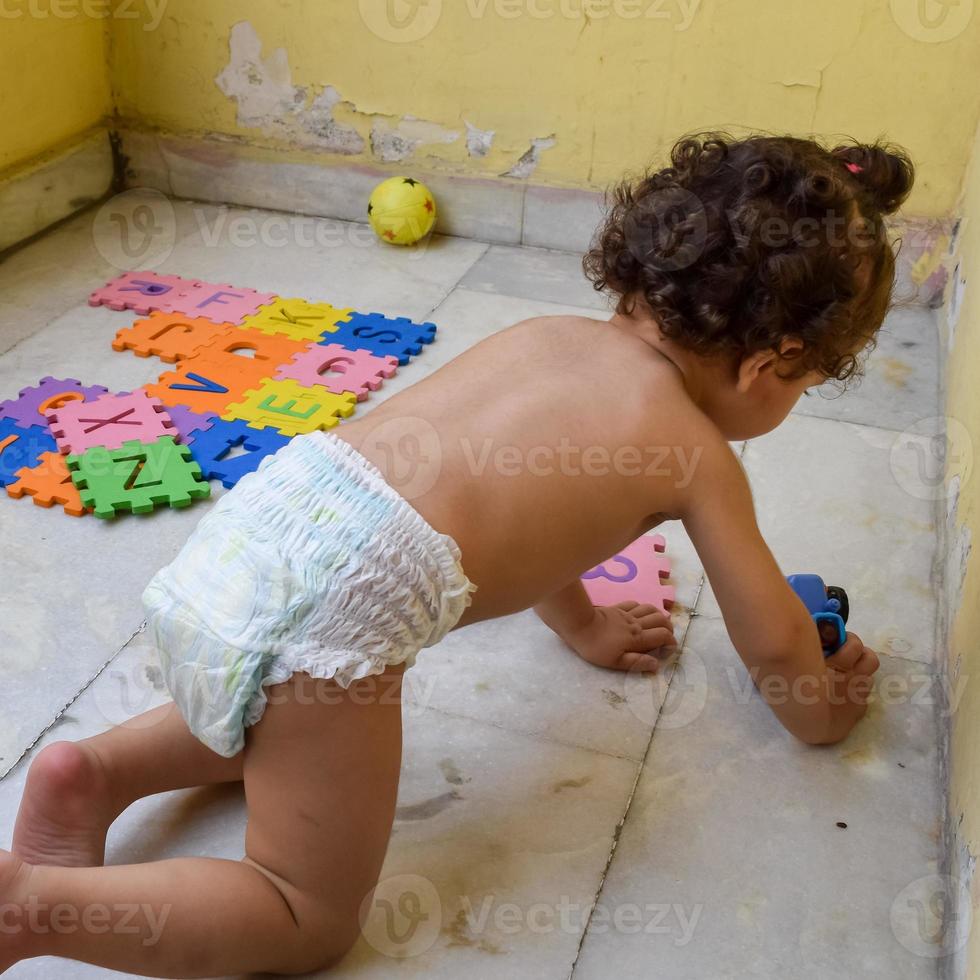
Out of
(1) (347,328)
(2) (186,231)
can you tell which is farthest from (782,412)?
(2) (186,231)

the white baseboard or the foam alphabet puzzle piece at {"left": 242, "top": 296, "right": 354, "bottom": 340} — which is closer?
the foam alphabet puzzle piece at {"left": 242, "top": 296, "right": 354, "bottom": 340}

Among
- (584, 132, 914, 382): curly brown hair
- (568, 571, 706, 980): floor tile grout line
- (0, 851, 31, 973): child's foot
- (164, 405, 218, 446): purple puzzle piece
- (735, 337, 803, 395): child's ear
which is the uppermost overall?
(584, 132, 914, 382): curly brown hair

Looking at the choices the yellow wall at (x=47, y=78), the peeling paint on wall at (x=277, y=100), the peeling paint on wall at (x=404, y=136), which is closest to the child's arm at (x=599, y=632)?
the peeling paint on wall at (x=404, y=136)

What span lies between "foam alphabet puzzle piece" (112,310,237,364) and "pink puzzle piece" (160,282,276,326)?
0.02 m

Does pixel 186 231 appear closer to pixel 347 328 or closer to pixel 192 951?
pixel 347 328

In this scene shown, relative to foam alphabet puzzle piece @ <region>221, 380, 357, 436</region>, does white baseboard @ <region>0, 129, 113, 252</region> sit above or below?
above

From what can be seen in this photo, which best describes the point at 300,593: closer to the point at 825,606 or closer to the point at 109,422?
the point at 825,606

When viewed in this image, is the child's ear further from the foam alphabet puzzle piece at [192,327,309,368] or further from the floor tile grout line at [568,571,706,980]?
the foam alphabet puzzle piece at [192,327,309,368]

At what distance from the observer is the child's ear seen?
1.06 m

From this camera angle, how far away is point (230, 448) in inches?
67.5

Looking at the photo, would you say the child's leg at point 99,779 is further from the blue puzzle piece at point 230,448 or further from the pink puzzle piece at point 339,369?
the pink puzzle piece at point 339,369

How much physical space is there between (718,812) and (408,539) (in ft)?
1.56

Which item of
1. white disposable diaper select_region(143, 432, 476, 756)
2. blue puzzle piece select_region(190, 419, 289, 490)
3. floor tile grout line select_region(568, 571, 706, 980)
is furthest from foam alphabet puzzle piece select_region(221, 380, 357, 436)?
white disposable diaper select_region(143, 432, 476, 756)

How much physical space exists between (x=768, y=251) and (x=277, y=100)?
1.74 metres
